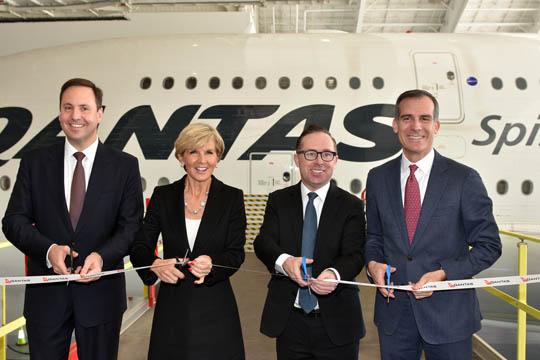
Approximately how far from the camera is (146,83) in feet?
28.2

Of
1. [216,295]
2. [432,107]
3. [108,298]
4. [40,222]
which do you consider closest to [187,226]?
[216,295]

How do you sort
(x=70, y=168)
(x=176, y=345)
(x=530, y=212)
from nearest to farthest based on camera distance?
(x=176, y=345)
(x=70, y=168)
(x=530, y=212)

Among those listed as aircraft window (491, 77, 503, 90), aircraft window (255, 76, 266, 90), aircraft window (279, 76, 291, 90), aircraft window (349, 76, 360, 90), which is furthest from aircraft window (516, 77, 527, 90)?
aircraft window (255, 76, 266, 90)

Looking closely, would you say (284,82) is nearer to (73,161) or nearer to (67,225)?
(73,161)

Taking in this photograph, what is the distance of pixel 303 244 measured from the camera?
321 centimetres

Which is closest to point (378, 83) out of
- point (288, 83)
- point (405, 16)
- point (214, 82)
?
point (288, 83)

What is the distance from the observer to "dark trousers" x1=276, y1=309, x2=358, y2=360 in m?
3.07

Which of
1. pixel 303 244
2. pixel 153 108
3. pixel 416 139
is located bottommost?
pixel 303 244

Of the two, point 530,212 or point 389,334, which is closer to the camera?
point 389,334

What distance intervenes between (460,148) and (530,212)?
4.75 ft

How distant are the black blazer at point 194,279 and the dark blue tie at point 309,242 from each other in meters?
0.39

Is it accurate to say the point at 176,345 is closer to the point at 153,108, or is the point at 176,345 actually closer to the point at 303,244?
the point at 303,244

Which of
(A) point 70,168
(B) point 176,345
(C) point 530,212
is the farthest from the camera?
(C) point 530,212

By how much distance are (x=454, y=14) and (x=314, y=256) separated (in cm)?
2864
